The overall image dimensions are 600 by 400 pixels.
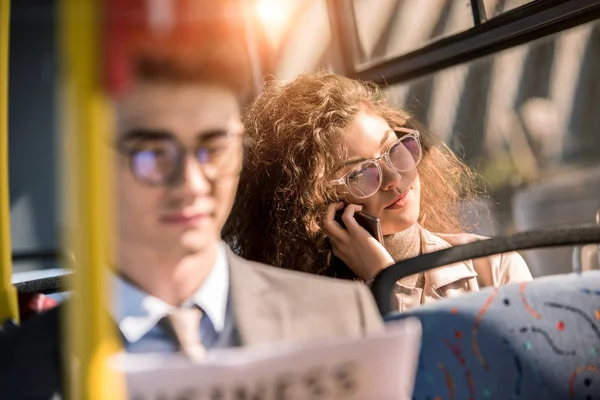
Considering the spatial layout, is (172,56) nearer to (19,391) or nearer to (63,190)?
(63,190)

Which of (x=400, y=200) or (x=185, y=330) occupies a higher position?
(x=400, y=200)

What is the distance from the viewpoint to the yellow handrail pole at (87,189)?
23.2 inches

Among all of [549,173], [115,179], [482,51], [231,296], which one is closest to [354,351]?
[231,296]

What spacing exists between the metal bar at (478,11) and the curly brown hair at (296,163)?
0.33m

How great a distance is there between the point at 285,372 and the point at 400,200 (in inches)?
27.1

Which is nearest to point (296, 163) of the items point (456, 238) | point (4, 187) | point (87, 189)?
point (456, 238)

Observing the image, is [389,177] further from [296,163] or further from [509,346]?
[509,346]

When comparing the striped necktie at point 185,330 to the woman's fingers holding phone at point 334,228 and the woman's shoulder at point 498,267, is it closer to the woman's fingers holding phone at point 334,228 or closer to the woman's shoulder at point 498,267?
the woman's fingers holding phone at point 334,228

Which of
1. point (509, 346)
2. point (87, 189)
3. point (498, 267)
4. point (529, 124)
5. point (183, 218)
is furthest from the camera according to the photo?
point (529, 124)

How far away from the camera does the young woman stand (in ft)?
4.04

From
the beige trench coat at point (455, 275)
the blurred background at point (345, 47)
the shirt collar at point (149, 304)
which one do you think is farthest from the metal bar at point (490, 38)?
the shirt collar at point (149, 304)

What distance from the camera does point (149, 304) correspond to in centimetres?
71

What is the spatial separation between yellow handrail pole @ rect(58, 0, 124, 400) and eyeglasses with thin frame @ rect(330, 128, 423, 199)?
68cm

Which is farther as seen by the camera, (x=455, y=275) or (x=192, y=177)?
(x=455, y=275)
